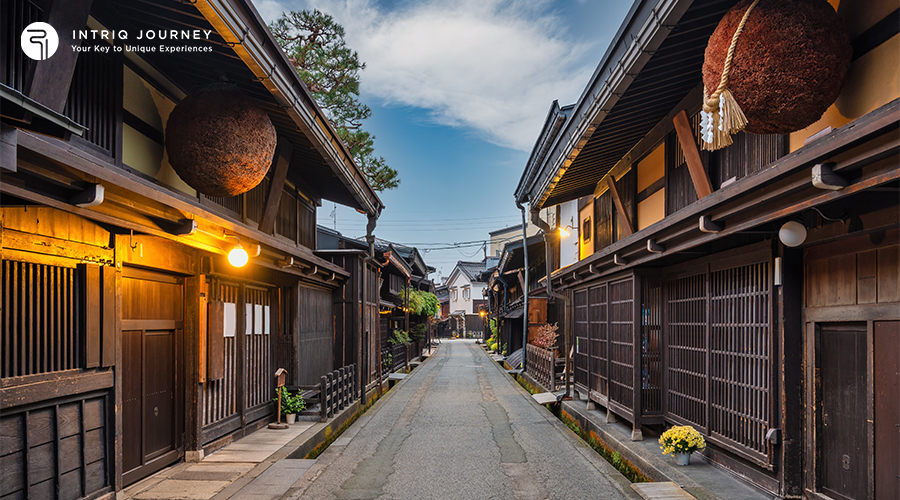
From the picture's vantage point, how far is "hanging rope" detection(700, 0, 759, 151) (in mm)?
5027

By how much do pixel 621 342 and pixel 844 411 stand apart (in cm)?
632

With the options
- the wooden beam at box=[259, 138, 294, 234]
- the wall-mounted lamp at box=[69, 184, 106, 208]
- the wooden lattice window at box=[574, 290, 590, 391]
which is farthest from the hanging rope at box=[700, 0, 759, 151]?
the wooden lattice window at box=[574, 290, 590, 391]

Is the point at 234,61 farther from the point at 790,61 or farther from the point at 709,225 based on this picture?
the point at 709,225

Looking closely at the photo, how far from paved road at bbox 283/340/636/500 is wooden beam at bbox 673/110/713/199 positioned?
4.54 meters

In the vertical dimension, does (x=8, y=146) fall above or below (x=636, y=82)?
below

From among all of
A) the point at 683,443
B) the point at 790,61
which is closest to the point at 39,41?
the point at 790,61

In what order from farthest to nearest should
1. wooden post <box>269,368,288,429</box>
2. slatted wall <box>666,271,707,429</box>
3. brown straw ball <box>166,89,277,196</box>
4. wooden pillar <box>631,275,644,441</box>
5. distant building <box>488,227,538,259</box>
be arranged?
distant building <box>488,227,538,259</box> < wooden post <box>269,368,288,429</box> < wooden pillar <box>631,275,644,441</box> < slatted wall <box>666,271,707,429</box> < brown straw ball <box>166,89,277,196</box>

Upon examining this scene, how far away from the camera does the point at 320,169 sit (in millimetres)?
12938

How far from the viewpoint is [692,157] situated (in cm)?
801

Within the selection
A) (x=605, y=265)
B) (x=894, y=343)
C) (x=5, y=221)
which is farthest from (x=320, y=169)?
(x=894, y=343)

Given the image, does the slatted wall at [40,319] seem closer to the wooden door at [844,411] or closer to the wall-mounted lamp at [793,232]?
the wall-mounted lamp at [793,232]

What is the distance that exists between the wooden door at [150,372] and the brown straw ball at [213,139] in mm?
1819

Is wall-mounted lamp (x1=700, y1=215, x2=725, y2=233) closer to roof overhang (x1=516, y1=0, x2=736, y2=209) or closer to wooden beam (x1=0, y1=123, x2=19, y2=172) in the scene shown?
roof overhang (x1=516, y1=0, x2=736, y2=209)

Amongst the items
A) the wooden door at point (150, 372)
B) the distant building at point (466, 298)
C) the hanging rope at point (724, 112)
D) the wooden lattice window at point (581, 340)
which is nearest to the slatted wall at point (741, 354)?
the hanging rope at point (724, 112)
